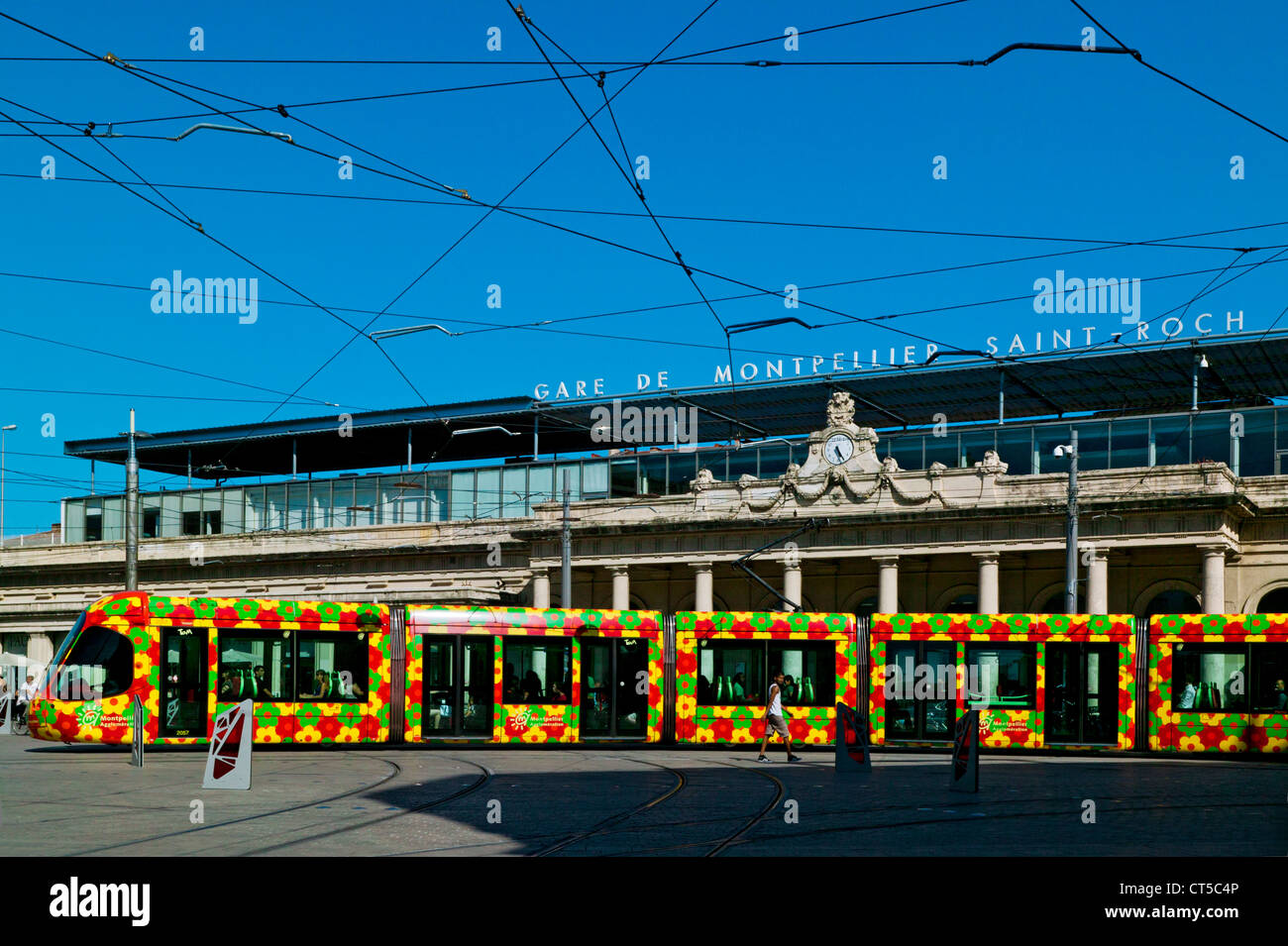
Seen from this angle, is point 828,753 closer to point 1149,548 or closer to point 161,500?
point 1149,548

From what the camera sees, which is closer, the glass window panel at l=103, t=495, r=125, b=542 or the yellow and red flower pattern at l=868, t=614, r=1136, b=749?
the yellow and red flower pattern at l=868, t=614, r=1136, b=749

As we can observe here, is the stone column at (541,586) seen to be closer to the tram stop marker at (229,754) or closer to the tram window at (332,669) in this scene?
the tram window at (332,669)

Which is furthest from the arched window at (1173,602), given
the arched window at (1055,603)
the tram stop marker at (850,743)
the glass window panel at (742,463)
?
the tram stop marker at (850,743)

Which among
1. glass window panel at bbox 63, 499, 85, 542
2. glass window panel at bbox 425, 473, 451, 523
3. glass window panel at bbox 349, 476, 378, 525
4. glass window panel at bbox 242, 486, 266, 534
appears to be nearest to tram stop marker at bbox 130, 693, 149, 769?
glass window panel at bbox 425, 473, 451, 523

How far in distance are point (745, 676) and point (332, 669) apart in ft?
27.9

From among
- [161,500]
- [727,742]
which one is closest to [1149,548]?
[727,742]

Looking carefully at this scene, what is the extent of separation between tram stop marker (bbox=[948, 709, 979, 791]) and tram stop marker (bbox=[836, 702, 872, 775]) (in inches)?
125

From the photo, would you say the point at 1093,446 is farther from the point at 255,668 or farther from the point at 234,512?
the point at 234,512

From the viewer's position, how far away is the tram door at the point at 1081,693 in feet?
97.1

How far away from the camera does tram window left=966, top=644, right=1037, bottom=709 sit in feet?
97.2

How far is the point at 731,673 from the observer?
3036 centimetres

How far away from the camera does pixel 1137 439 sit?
52.1 meters

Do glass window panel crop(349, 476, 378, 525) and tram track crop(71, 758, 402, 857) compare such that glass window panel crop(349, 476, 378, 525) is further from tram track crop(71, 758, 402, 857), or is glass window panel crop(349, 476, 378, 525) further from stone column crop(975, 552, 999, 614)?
tram track crop(71, 758, 402, 857)

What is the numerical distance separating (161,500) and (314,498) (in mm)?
9863
